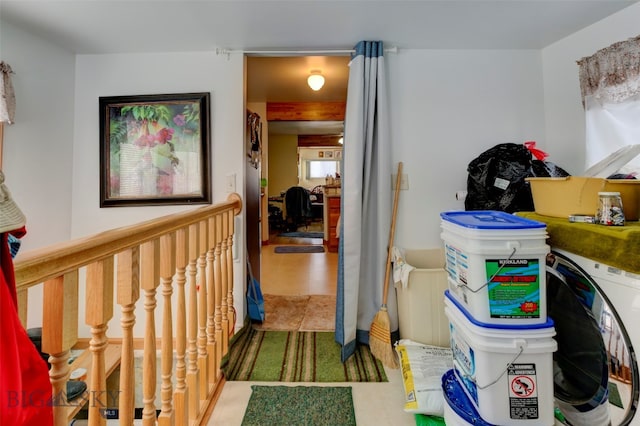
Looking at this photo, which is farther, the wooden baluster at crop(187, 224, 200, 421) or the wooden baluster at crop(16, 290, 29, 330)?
the wooden baluster at crop(187, 224, 200, 421)

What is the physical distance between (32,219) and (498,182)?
3.10 meters

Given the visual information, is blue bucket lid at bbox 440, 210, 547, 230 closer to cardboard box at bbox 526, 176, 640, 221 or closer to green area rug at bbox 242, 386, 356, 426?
cardboard box at bbox 526, 176, 640, 221

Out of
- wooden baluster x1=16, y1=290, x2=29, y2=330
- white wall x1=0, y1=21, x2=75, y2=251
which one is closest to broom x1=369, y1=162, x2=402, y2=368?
wooden baluster x1=16, y1=290, x2=29, y2=330

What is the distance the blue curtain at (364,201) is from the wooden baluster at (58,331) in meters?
1.47

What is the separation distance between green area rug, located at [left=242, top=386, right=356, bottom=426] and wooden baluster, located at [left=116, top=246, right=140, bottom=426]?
0.67m

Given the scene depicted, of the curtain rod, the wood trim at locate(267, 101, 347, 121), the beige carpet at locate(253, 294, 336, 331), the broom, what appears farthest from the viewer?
the wood trim at locate(267, 101, 347, 121)

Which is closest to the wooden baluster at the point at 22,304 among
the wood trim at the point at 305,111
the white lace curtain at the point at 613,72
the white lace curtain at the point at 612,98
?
the white lace curtain at the point at 612,98

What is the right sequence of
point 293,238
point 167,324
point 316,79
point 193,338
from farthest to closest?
point 293,238
point 316,79
point 193,338
point 167,324

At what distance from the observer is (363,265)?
2027 millimetres

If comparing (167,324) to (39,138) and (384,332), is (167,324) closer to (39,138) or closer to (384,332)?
(384,332)

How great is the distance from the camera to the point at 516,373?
1.03 metres

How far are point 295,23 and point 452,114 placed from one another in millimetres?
1283

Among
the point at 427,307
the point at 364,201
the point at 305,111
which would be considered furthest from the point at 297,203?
the point at 427,307

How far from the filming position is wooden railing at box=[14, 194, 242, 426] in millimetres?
614
